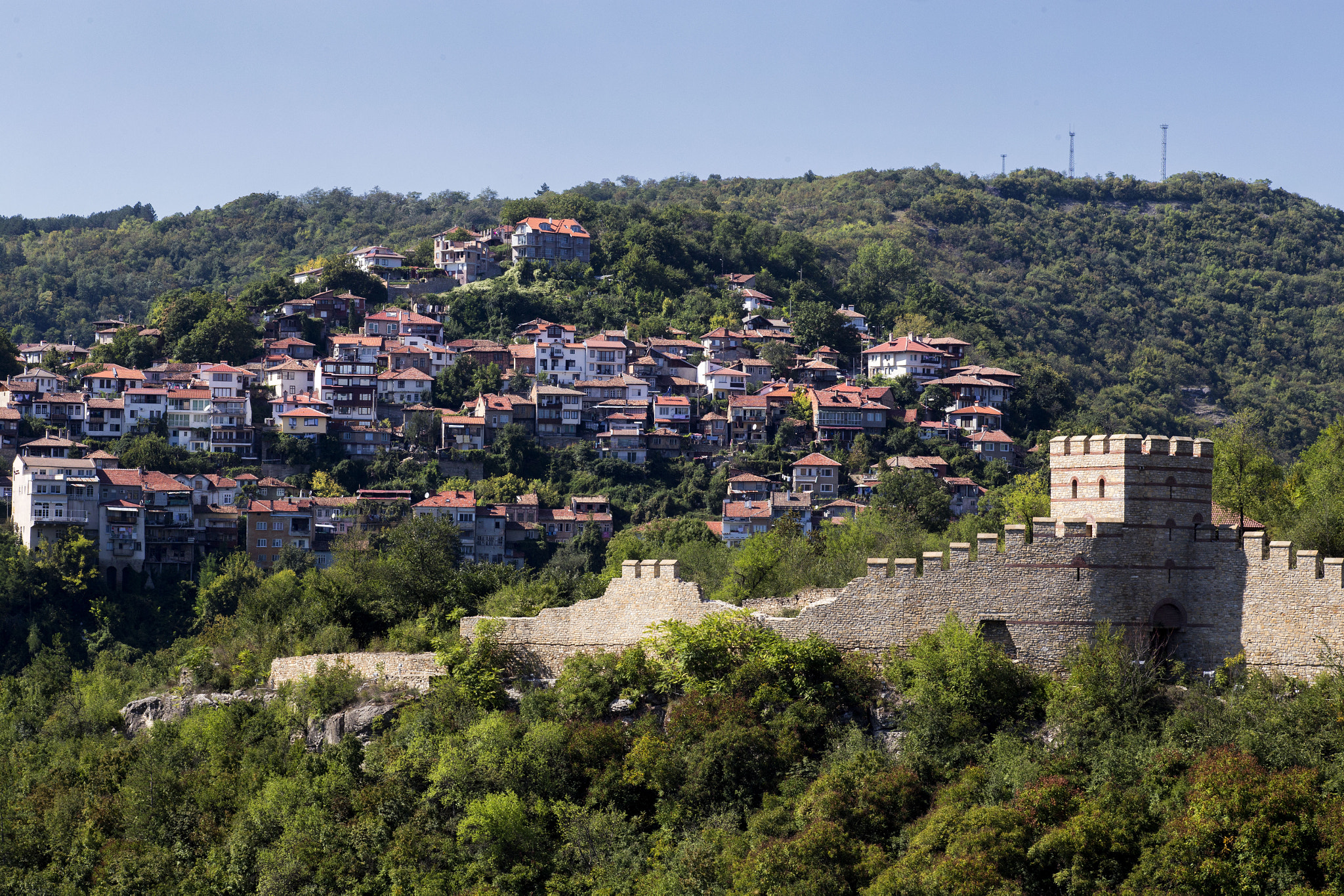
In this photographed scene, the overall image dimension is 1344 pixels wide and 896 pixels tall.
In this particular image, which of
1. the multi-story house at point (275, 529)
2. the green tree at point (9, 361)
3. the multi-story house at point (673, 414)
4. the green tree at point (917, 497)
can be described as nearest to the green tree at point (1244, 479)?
the green tree at point (917, 497)

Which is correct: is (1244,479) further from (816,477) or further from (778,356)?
(778,356)

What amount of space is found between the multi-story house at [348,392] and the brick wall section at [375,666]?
7083cm

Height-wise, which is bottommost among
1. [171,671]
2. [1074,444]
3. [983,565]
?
[171,671]

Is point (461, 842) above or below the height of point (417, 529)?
below

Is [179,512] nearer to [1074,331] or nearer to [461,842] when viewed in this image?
[461,842]

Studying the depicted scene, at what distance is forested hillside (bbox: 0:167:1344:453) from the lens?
12912cm

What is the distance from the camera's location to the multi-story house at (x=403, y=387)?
107375mm

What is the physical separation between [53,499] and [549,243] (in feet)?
183

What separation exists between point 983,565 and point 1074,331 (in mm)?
125810

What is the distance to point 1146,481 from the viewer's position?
26750 mm

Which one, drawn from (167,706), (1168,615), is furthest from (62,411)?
(1168,615)

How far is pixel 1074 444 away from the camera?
27.5 meters

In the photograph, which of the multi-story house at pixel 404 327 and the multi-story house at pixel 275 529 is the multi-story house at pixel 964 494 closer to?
the multi-story house at pixel 275 529

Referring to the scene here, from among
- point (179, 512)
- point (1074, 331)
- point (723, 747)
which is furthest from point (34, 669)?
point (1074, 331)
